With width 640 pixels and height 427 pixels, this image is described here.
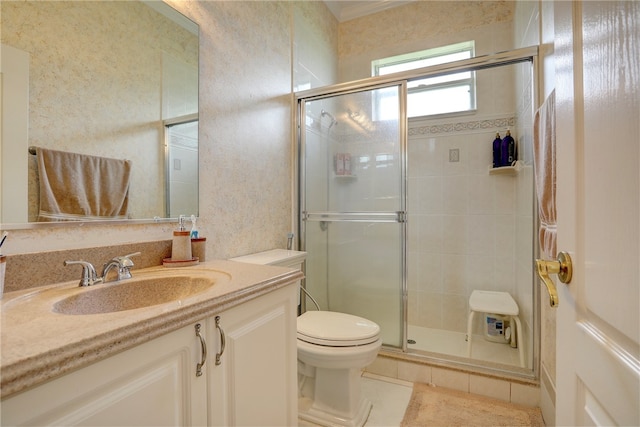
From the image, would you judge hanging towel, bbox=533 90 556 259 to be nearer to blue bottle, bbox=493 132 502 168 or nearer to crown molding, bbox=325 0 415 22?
blue bottle, bbox=493 132 502 168

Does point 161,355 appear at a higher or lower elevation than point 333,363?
higher

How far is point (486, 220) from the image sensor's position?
2.44 meters

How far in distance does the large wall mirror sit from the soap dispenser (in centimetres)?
14

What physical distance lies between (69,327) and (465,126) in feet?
8.91

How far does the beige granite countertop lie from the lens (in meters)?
0.46

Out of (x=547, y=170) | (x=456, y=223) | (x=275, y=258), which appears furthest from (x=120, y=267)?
(x=456, y=223)

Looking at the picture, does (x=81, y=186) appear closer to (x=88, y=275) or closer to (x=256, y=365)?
(x=88, y=275)

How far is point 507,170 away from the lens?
2.27m

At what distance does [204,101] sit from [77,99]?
21.8 inches

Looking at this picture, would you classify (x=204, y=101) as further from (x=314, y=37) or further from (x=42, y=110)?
(x=314, y=37)

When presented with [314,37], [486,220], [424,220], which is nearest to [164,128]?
[314,37]

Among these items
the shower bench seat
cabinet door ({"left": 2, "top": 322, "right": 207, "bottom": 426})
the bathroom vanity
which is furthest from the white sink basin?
the shower bench seat

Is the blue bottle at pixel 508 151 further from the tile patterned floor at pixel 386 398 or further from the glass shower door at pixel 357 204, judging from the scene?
the tile patterned floor at pixel 386 398

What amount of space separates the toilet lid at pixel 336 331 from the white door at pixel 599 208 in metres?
0.87
